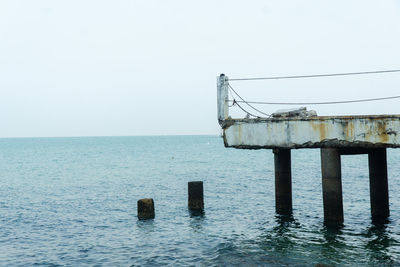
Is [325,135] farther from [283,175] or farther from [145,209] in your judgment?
[145,209]

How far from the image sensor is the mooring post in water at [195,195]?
69.3 feet

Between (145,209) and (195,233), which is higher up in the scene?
(145,209)

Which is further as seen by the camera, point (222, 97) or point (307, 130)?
point (222, 97)

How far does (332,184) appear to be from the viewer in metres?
15.0

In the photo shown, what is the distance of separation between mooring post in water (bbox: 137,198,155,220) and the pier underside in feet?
23.1

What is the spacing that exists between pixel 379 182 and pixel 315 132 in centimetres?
619

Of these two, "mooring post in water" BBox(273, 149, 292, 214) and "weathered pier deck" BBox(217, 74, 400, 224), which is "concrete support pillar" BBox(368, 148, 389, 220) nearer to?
"weathered pier deck" BBox(217, 74, 400, 224)

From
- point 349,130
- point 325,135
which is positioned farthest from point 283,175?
point 349,130

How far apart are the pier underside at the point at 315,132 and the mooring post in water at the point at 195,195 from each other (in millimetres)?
6692

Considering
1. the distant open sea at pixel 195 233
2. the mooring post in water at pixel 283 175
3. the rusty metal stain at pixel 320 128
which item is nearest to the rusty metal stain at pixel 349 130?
the rusty metal stain at pixel 320 128

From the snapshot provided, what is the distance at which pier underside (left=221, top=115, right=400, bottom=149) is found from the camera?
41.6ft

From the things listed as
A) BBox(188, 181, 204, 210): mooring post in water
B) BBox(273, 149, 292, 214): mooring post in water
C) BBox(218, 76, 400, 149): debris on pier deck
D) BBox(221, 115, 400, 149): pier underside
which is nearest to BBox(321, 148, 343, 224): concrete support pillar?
BBox(221, 115, 400, 149): pier underside

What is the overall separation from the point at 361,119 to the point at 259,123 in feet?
10.4

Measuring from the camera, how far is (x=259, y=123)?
565 inches
